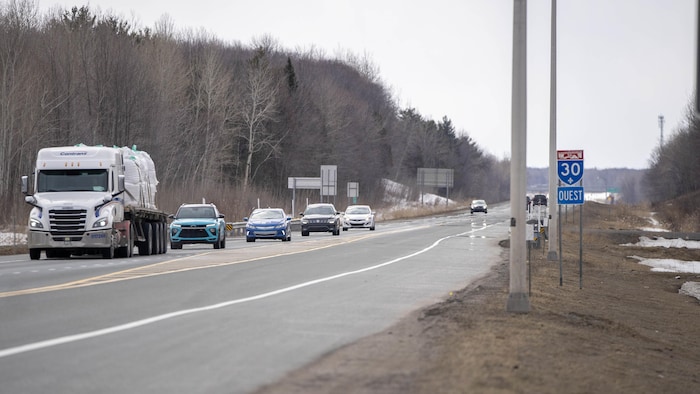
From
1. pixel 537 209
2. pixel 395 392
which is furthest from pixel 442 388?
pixel 537 209

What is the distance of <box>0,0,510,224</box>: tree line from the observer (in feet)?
213

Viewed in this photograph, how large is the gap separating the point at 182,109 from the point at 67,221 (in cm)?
5960

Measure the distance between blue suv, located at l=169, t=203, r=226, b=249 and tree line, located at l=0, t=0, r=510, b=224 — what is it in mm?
7948

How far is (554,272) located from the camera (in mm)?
29500

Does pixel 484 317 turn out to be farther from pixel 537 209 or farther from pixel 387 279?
pixel 537 209

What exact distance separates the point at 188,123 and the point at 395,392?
87.7m

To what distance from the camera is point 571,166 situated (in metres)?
25.4

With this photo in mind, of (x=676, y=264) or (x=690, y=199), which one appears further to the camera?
(x=690, y=199)

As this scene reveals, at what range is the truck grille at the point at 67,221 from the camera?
31953 millimetres

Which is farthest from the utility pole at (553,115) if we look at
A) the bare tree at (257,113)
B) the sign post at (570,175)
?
the bare tree at (257,113)

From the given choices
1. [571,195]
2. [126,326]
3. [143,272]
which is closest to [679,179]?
[571,195]

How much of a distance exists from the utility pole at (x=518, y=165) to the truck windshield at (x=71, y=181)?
66.4 feet

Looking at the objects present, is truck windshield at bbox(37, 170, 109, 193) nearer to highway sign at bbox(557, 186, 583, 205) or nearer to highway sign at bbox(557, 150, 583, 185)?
highway sign at bbox(557, 150, 583, 185)

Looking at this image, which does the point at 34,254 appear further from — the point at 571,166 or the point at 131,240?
the point at 571,166
